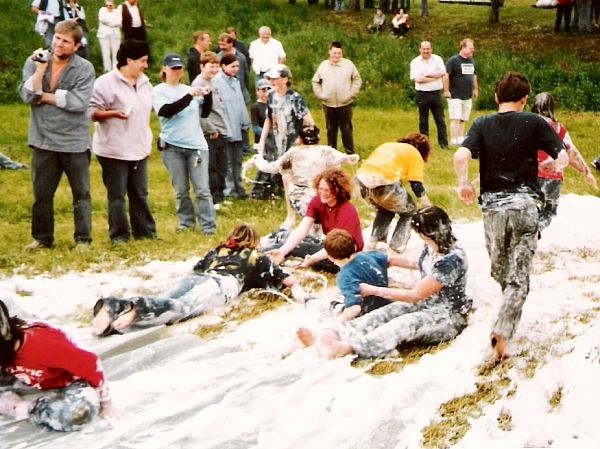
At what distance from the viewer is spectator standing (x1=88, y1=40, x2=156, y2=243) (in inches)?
323

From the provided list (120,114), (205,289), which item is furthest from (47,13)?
(205,289)

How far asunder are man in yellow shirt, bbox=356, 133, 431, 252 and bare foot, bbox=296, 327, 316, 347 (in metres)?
2.42

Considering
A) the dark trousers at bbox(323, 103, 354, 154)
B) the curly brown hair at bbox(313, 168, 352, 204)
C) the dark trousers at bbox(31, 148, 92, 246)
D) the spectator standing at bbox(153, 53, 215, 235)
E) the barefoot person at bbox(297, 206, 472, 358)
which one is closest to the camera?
the barefoot person at bbox(297, 206, 472, 358)

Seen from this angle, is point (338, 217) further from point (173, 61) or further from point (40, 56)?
point (40, 56)

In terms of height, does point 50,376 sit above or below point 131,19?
below

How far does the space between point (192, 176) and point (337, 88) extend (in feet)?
15.7

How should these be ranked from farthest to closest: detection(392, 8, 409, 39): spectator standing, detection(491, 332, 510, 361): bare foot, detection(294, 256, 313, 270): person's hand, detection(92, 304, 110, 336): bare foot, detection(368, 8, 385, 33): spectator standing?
detection(368, 8, 385, 33): spectator standing
detection(392, 8, 409, 39): spectator standing
detection(294, 256, 313, 270): person's hand
detection(92, 304, 110, 336): bare foot
detection(491, 332, 510, 361): bare foot

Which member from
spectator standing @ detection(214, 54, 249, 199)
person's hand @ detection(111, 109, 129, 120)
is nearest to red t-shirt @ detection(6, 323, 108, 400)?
person's hand @ detection(111, 109, 129, 120)

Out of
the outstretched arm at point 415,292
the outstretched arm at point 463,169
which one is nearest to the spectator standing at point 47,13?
the outstretched arm at point 415,292

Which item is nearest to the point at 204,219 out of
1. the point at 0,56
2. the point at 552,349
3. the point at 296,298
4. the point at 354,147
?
the point at 296,298

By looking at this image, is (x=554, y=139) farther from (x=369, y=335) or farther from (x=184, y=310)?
(x=184, y=310)

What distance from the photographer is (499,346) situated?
5.44 m

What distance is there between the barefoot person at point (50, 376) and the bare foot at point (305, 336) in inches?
54.1

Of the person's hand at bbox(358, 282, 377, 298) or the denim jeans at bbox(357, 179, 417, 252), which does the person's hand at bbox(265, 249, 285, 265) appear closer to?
the denim jeans at bbox(357, 179, 417, 252)
